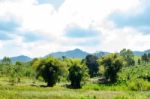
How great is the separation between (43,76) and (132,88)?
79.8 feet

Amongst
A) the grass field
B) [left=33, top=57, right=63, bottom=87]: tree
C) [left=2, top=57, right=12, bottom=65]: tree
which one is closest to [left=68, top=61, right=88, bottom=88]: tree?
[left=33, top=57, right=63, bottom=87]: tree

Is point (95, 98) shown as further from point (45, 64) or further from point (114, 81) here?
point (114, 81)

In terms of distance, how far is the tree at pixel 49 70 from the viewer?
104938 millimetres

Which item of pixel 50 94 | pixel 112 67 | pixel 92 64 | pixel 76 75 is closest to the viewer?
pixel 50 94

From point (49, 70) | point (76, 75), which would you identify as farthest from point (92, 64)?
point (49, 70)

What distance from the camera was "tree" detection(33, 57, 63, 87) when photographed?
104938mm

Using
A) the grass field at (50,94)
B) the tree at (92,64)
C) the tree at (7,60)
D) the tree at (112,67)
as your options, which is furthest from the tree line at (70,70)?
the grass field at (50,94)

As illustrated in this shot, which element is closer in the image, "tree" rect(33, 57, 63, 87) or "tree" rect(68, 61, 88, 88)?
"tree" rect(33, 57, 63, 87)

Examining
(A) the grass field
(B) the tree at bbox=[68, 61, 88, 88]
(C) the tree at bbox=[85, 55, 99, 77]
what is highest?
(C) the tree at bbox=[85, 55, 99, 77]

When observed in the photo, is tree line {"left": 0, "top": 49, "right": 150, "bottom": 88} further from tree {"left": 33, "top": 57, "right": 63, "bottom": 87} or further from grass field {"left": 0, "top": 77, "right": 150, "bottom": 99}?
grass field {"left": 0, "top": 77, "right": 150, "bottom": 99}

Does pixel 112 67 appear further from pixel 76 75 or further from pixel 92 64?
pixel 92 64

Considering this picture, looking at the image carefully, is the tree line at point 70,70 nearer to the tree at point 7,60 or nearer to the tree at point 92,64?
the tree at point 7,60

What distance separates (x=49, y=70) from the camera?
343 ft

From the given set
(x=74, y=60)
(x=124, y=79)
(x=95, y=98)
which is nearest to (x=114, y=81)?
(x=124, y=79)
